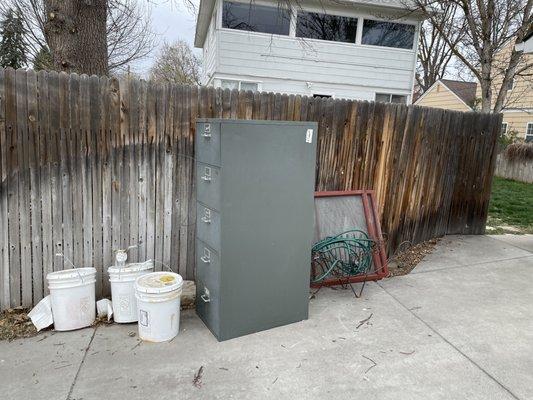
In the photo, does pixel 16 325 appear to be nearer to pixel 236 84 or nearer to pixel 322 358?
pixel 322 358

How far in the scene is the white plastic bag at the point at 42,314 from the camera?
3145 mm

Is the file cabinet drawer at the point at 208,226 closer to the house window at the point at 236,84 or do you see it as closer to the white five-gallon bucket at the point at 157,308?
the white five-gallon bucket at the point at 157,308

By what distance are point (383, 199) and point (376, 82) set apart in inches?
288

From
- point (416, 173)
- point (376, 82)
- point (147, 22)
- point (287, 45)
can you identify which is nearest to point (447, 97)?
point (376, 82)

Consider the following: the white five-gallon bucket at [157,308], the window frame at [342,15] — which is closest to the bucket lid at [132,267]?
the white five-gallon bucket at [157,308]

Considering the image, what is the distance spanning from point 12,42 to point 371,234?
1901 cm

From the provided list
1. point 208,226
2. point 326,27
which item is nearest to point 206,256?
point 208,226

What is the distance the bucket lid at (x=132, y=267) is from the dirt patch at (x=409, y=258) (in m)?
2.83

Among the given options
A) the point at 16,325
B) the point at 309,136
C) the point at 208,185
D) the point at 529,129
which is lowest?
the point at 16,325

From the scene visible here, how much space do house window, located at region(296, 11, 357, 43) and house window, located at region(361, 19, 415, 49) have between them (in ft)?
1.40

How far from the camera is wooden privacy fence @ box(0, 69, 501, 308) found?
3.17m

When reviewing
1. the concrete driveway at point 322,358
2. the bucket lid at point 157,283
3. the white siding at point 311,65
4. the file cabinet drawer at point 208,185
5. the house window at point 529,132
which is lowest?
the concrete driveway at point 322,358

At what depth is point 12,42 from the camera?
16.9 m

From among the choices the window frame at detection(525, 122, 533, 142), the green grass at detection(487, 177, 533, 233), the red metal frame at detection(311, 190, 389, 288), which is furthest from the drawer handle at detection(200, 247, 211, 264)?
the window frame at detection(525, 122, 533, 142)
